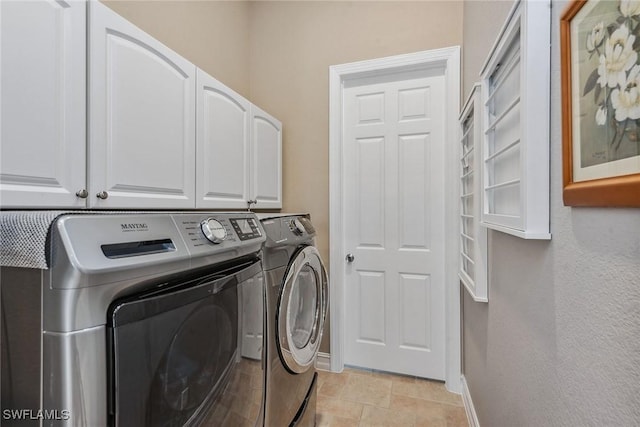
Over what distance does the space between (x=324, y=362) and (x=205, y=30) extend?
2.69 m

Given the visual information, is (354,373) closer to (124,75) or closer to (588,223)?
(588,223)

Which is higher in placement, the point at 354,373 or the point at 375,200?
the point at 375,200

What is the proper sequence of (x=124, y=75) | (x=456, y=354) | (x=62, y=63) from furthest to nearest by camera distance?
(x=456, y=354) < (x=124, y=75) < (x=62, y=63)

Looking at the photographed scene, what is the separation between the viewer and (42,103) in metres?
0.89

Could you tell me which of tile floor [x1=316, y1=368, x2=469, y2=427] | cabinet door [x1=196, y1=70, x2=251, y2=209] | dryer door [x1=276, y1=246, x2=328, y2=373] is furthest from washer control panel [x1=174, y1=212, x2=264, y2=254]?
tile floor [x1=316, y1=368, x2=469, y2=427]

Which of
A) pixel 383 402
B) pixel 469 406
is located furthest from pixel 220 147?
pixel 469 406

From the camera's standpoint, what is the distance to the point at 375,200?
92.9 inches

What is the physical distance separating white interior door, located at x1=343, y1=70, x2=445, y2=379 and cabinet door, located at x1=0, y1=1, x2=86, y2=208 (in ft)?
5.79

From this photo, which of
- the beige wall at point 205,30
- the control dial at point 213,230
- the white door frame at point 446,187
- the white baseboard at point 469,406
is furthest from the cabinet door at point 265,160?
the white baseboard at point 469,406

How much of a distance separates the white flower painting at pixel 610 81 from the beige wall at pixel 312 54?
1.79m

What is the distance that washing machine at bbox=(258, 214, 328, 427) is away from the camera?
1274 millimetres

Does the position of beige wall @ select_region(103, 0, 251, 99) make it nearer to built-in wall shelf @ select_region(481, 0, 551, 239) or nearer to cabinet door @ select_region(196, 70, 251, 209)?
cabinet door @ select_region(196, 70, 251, 209)

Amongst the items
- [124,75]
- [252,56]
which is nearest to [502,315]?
[124,75]

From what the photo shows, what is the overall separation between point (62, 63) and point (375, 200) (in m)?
1.93
